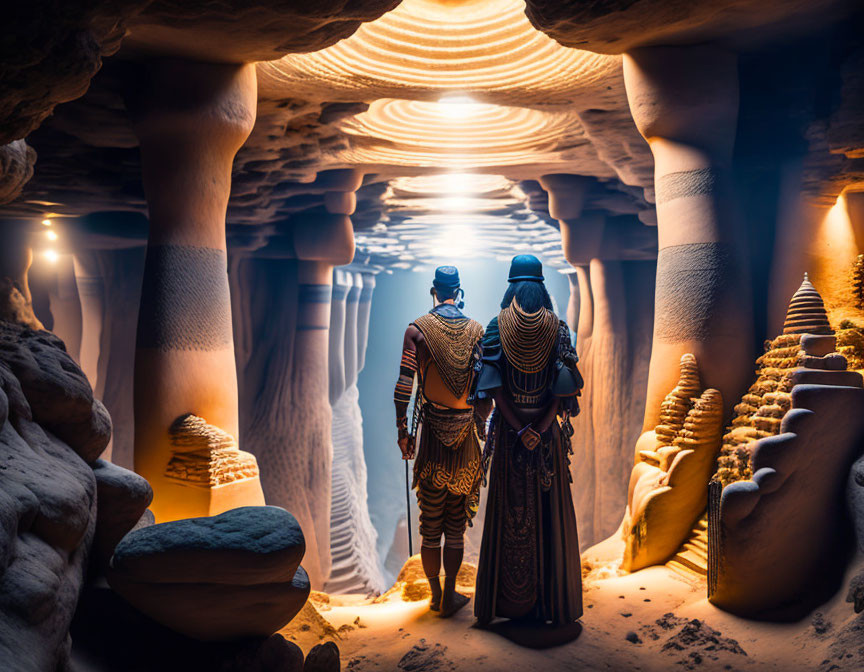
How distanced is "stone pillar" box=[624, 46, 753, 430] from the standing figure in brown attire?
1661 millimetres

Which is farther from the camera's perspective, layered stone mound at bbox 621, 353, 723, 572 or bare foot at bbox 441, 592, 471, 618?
layered stone mound at bbox 621, 353, 723, 572

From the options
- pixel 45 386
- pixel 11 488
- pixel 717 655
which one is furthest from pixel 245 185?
pixel 717 655

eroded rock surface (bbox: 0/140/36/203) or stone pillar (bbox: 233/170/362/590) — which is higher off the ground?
eroded rock surface (bbox: 0/140/36/203)

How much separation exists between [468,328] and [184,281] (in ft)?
7.07

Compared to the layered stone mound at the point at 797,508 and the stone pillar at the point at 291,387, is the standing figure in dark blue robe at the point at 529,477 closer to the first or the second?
the layered stone mound at the point at 797,508

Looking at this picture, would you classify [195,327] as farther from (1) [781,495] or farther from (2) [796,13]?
(2) [796,13]

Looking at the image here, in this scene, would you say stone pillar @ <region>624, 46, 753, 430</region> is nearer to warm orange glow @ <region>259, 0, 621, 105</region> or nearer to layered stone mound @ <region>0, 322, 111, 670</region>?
warm orange glow @ <region>259, 0, 621, 105</region>

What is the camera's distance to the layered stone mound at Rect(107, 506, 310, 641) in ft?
7.43

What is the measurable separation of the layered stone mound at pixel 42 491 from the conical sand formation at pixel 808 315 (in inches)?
144

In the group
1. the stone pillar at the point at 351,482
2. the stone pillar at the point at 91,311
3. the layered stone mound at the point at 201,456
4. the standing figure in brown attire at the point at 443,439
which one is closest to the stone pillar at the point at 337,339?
the stone pillar at the point at 351,482

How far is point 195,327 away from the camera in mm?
4516

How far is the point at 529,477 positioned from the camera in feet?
11.0

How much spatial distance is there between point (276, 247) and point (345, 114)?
14.0 ft

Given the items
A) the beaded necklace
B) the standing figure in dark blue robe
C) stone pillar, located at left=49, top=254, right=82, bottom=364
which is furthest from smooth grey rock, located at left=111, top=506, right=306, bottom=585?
stone pillar, located at left=49, top=254, right=82, bottom=364
